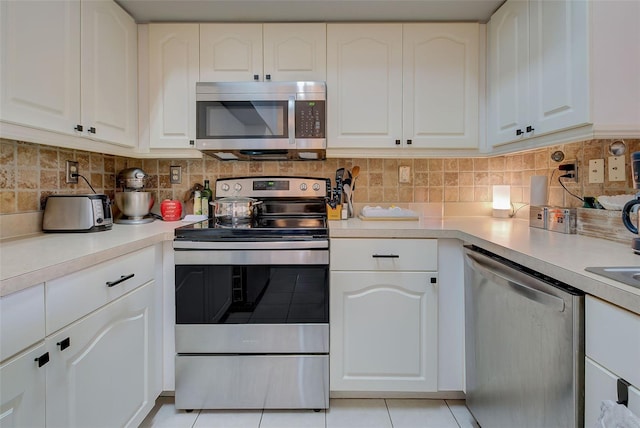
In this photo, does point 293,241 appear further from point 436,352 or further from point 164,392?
point 164,392

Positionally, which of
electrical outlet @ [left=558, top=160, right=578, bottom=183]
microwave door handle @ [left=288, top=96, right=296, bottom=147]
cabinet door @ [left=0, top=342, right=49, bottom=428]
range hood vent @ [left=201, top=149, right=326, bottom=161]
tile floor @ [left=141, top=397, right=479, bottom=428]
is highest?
microwave door handle @ [left=288, top=96, right=296, bottom=147]

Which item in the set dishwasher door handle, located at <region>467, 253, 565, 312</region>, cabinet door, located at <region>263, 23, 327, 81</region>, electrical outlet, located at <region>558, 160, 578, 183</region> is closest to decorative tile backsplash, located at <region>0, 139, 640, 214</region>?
electrical outlet, located at <region>558, 160, 578, 183</region>

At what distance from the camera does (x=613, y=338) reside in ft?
2.34

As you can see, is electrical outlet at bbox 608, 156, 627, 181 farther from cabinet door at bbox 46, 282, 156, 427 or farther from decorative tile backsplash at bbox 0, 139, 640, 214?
cabinet door at bbox 46, 282, 156, 427

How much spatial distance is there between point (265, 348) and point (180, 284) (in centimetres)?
50

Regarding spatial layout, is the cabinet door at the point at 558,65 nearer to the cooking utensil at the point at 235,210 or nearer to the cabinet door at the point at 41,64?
the cooking utensil at the point at 235,210

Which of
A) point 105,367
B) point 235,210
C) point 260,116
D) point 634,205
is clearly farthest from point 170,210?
point 634,205

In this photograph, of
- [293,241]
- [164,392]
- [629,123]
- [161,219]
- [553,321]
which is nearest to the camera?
[553,321]

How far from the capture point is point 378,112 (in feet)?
6.16

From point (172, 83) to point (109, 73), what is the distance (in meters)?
0.33

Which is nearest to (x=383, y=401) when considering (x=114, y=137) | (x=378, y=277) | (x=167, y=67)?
(x=378, y=277)

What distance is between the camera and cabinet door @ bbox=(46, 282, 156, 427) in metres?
0.93

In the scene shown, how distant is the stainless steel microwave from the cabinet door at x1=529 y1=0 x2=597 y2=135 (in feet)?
3.29

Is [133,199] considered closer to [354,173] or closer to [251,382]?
[251,382]
